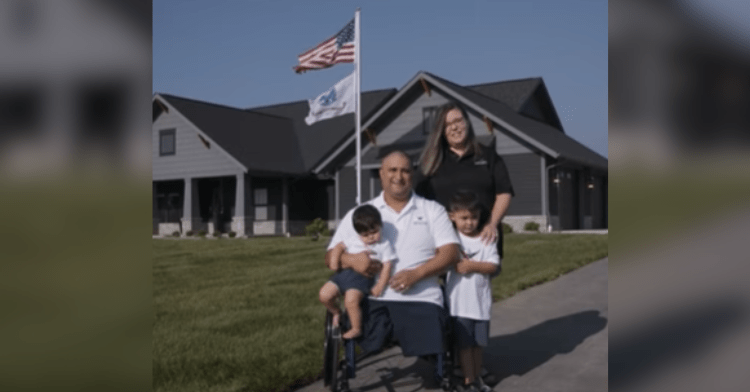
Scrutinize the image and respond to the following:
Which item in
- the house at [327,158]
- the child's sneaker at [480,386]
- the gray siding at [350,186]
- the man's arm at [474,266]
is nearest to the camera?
the man's arm at [474,266]

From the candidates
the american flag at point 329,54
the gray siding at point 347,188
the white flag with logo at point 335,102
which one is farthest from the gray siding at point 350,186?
the american flag at point 329,54

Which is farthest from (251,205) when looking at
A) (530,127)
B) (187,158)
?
(530,127)

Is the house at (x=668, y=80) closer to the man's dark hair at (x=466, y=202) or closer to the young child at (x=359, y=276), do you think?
the young child at (x=359, y=276)

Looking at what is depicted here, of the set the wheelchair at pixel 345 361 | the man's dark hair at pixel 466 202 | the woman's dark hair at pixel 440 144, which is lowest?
the wheelchair at pixel 345 361

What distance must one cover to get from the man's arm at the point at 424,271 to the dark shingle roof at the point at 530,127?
67.2 ft

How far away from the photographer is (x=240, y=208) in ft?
97.2

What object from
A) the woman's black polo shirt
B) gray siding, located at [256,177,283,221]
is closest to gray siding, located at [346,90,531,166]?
gray siding, located at [256,177,283,221]

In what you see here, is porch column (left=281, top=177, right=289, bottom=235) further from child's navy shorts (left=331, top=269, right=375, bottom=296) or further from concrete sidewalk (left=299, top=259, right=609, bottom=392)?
child's navy shorts (left=331, top=269, right=375, bottom=296)

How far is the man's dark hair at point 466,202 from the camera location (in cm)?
495

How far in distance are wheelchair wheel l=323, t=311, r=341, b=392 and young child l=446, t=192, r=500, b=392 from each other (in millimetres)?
861

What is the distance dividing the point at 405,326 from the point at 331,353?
1.77 feet

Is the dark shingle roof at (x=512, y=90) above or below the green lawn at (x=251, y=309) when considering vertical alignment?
above

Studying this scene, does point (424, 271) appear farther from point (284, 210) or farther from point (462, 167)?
point (284, 210)

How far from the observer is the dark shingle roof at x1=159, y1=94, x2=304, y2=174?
2986 cm
